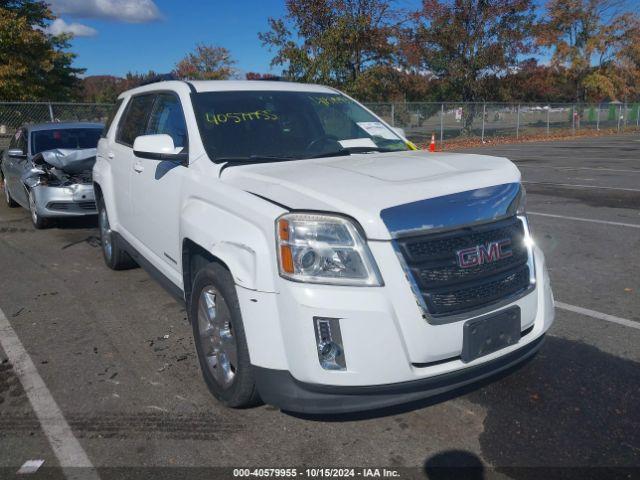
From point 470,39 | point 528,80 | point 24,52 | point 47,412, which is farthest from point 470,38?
point 47,412

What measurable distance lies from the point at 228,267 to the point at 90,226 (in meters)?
6.79

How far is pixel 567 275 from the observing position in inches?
220

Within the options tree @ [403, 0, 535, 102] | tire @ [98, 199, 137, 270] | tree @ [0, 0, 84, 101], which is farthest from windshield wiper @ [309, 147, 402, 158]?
tree @ [403, 0, 535, 102]

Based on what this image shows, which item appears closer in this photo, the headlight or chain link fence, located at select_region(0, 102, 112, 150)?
the headlight

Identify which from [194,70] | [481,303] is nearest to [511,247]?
[481,303]

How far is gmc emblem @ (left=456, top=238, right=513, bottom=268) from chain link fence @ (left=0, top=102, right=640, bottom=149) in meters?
15.8

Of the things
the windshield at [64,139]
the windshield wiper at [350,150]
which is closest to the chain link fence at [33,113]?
the windshield at [64,139]

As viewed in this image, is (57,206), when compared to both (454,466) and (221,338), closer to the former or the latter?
(221,338)

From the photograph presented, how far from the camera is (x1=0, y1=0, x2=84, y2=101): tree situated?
22.8 m

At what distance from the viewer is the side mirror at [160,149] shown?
3725 mm

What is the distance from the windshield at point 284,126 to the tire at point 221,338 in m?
0.92

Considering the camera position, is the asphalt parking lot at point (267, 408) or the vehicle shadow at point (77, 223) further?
the vehicle shadow at point (77, 223)

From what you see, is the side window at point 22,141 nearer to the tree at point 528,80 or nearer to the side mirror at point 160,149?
the side mirror at point 160,149

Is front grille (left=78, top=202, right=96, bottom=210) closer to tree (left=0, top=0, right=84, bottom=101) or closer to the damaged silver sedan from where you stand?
the damaged silver sedan
